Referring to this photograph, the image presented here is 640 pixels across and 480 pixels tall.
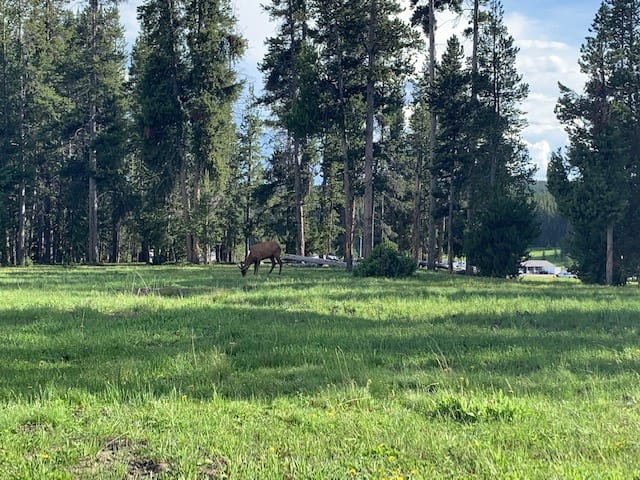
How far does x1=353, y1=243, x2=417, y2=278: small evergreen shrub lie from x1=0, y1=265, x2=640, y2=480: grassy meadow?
1169cm

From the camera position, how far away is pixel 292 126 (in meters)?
29.1

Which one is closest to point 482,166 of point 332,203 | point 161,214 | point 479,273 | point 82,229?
point 479,273

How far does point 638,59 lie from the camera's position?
2905 centimetres

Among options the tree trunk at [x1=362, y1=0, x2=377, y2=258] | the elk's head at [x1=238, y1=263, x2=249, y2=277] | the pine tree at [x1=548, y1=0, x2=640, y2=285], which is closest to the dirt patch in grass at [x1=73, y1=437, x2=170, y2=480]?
the elk's head at [x1=238, y1=263, x2=249, y2=277]

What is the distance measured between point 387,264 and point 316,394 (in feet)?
58.7

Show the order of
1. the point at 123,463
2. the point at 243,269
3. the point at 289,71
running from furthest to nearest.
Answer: the point at 289,71 < the point at 243,269 < the point at 123,463

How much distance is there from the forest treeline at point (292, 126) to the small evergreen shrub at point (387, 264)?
5.00 metres

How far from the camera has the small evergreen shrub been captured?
2341 centimetres

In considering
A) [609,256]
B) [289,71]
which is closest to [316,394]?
[609,256]

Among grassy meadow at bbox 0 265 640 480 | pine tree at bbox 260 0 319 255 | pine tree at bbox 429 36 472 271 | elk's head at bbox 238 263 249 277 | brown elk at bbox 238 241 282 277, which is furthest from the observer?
pine tree at bbox 260 0 319 255

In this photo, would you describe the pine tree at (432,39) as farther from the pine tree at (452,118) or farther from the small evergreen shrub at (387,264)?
the small evergreen shrub at (387,264)

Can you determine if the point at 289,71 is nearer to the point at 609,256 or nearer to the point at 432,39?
the point at 432,39

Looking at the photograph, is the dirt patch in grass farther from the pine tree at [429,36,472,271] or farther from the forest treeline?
the pine tree at [429,36,472,271]

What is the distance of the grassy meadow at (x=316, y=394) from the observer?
4.01 m
